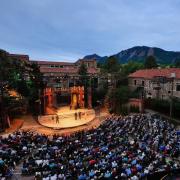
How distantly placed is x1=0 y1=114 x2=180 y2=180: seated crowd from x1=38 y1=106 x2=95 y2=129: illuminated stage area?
8804mm

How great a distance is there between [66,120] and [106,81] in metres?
17.9

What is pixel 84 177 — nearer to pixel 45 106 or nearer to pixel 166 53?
pixel 45 106

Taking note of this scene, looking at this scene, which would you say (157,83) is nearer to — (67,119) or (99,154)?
(67,119)

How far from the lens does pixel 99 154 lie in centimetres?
2122

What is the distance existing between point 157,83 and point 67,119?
20.3m

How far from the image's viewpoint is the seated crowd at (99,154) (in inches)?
701

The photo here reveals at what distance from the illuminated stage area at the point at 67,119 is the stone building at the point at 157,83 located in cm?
1085

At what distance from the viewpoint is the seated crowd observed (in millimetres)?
17797

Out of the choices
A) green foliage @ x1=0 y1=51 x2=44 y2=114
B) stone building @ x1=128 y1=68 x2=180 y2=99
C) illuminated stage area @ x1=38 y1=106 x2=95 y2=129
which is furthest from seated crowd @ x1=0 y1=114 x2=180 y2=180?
stone building @ x1=128 y1=68 x2=180 y2=99

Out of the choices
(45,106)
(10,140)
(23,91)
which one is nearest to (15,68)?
(23,91)

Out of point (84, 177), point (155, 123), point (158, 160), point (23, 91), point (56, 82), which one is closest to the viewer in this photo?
point (84, 177)

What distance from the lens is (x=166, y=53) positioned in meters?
187

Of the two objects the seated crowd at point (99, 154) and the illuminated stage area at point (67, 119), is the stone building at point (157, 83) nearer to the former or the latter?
the illuminated stage area at point (67, 119)

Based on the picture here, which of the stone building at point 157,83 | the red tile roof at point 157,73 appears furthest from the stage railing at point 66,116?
the red tile roof at point 157,73
